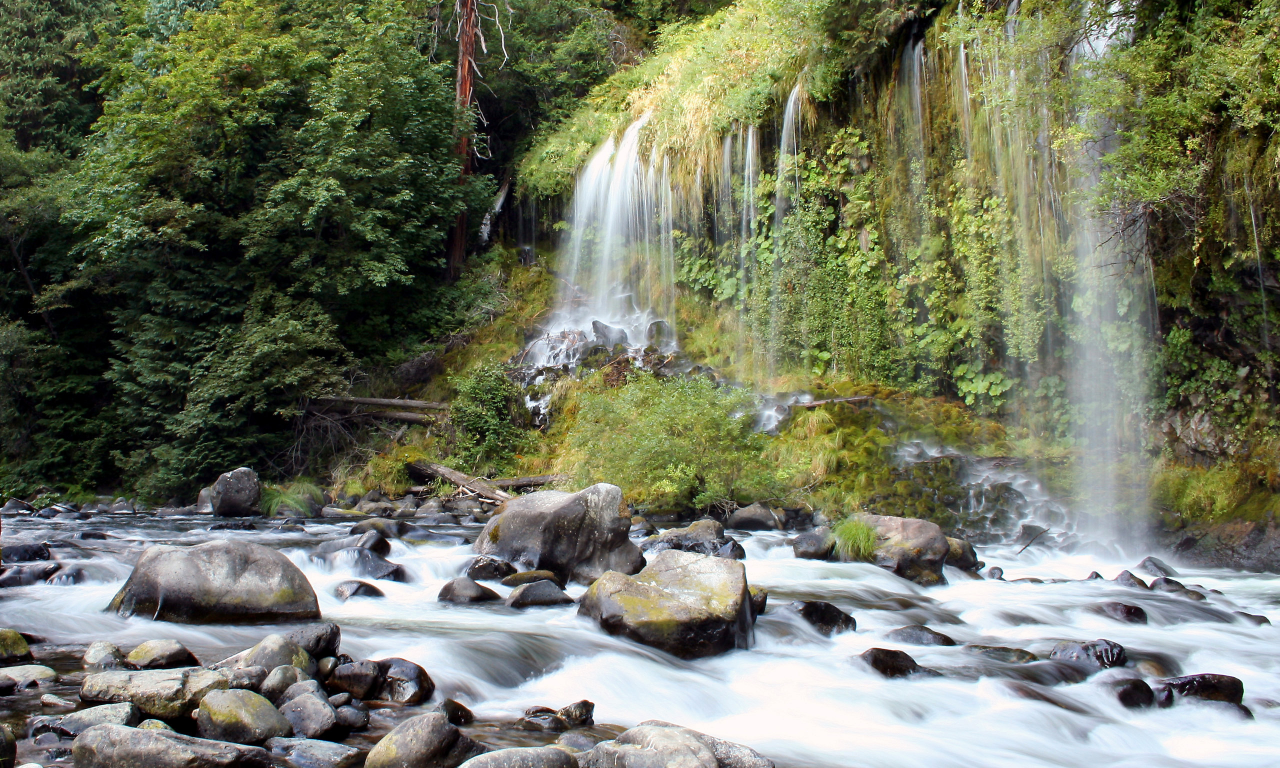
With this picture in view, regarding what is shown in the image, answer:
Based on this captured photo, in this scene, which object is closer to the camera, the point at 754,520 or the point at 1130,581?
the point at 1130,581

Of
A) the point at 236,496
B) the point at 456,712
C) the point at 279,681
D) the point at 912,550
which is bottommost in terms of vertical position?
the point at 236,496

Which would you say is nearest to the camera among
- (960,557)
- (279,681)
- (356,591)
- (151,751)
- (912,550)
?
(151,751)

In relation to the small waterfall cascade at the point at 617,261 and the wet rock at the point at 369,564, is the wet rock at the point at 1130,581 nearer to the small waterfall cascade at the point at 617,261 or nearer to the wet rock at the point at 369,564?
the wet rock at the point at 369,564

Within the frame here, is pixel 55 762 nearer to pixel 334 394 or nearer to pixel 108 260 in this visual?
pixel 334 394

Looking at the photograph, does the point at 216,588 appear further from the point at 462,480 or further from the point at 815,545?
the point at 462,480

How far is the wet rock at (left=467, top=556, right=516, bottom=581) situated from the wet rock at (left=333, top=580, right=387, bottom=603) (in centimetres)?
79

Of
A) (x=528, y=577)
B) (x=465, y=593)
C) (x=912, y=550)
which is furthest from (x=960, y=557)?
(x=465, y=593)

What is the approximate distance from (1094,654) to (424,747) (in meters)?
4.16

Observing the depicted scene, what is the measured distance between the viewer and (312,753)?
3340mm

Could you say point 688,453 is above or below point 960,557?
above

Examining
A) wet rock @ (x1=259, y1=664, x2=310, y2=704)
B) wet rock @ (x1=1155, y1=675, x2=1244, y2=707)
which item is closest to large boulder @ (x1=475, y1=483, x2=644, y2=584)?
wet rock @ (x1=259, y1=664, x2=310, y2=704)

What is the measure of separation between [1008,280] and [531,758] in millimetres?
9929

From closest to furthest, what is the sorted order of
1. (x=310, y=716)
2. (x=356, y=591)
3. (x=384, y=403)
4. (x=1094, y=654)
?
(x=310, y=716), (x=1094, y=654), (x=356, y=591), (x=384, y=403)

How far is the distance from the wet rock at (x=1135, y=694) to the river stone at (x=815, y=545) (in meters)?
3.73
